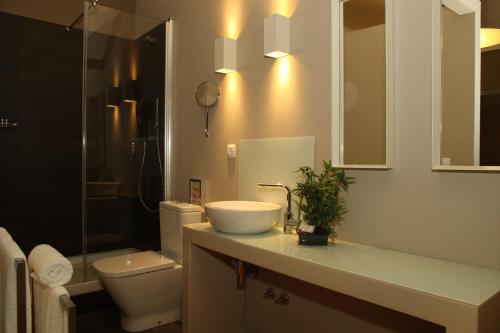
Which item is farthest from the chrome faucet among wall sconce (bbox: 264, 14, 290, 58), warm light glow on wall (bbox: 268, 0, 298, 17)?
warm light glow on wall (bbox: 268, 0, 298, 17)

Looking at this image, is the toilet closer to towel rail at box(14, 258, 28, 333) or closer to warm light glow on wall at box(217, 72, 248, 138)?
warm light glow on wall at box(217, 72, 248, 138)

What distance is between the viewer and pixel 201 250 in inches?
84.7

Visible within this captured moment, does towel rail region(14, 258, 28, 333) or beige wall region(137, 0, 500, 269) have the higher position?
beige wall region(137, 0, 500, 269)

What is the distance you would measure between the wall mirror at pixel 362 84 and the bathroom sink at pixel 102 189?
196 centimetres

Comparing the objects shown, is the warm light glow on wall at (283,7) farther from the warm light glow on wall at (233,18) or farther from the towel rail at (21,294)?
the towel rail at (21,294)

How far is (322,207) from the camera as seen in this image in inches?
65.1

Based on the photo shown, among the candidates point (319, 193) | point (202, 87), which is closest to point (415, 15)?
point (319, 193)

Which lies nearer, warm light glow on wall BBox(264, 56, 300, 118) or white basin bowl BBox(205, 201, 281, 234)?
white basin bowl BBox(205, 201, 281, 234)

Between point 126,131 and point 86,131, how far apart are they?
319 millimetres

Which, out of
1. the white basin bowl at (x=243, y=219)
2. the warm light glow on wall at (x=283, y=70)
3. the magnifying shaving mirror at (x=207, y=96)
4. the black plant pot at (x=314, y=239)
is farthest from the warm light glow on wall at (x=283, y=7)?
the black plant pot at (x=314, y=239)

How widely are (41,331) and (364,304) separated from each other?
1279 mm

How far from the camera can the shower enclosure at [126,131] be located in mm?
2920

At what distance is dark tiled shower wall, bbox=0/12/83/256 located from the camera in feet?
10.6

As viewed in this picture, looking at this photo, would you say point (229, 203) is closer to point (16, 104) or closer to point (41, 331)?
point (41, 331)
